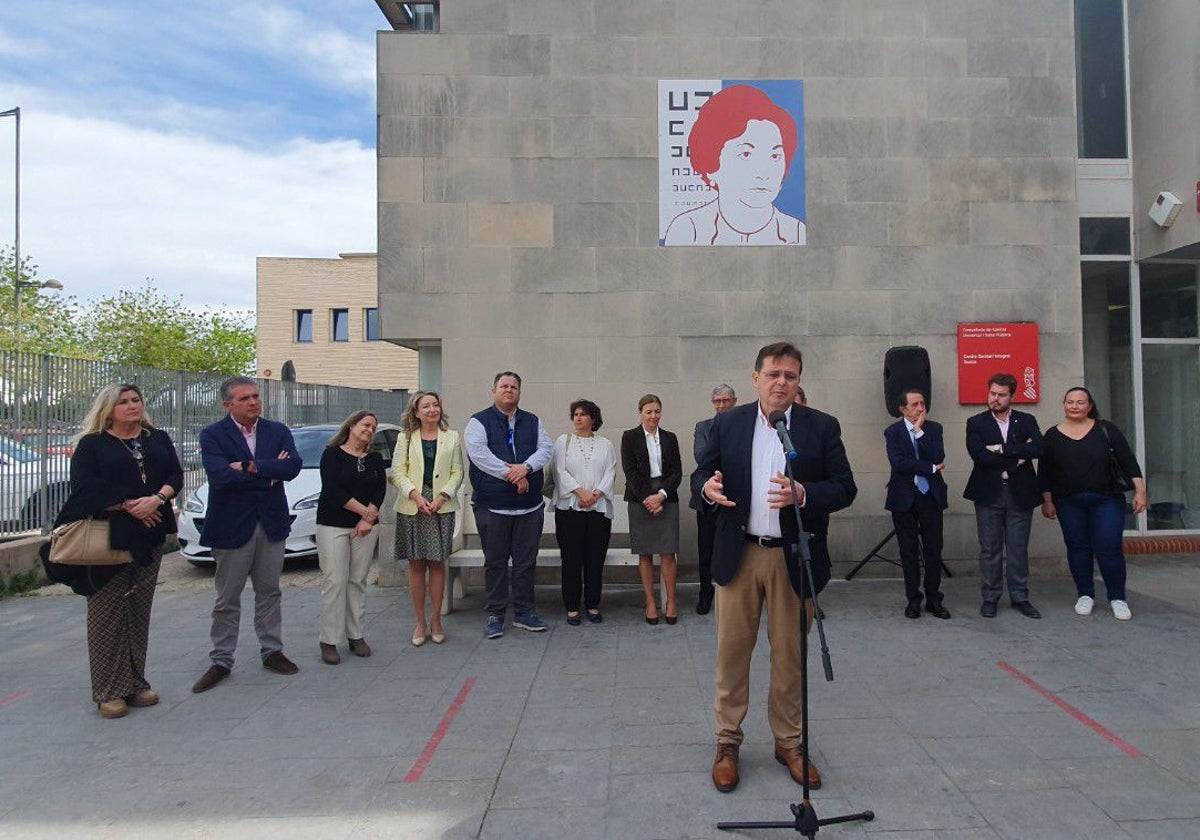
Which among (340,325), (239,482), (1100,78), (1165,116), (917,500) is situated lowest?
(917,500)

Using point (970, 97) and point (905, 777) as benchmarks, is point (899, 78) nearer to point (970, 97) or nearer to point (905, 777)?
point (970, 97)

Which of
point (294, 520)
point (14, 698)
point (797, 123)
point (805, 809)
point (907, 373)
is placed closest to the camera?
point (805, 809)

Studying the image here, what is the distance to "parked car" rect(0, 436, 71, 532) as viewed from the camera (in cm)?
894

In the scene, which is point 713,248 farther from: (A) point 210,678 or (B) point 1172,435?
(B) point 1172,435

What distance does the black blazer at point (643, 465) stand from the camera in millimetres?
6926

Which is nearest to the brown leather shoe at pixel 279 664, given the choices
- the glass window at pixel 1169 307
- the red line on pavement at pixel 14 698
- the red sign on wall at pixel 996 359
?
the red line on pavement at pixel 14 698

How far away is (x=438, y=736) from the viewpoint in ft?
14.9

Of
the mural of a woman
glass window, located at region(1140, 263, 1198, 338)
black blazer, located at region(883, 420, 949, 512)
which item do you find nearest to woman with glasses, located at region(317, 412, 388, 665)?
the mural of a woman

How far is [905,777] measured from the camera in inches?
152

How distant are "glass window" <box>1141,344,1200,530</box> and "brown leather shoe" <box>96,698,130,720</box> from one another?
10.2m

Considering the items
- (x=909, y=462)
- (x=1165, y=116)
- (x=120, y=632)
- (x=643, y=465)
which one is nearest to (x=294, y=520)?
(x=120, y=632)

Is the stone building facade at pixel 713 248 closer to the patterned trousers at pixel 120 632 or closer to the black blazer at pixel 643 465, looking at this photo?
the black blazer at pixel 643 465

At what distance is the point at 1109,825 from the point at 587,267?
622cm

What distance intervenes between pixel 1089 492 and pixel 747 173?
4.26 meters
